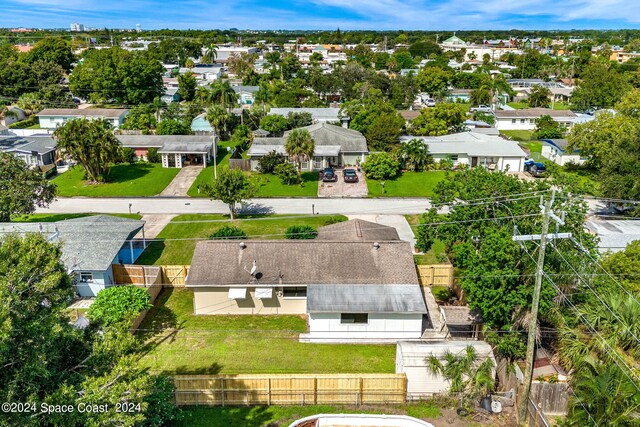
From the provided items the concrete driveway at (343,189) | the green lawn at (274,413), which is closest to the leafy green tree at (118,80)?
the concrete driveway at (343,189)

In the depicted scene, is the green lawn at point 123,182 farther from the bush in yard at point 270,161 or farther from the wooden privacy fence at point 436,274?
the wooden privacy fence at point 436,274

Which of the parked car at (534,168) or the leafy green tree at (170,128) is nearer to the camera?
the parked car at (534,168)

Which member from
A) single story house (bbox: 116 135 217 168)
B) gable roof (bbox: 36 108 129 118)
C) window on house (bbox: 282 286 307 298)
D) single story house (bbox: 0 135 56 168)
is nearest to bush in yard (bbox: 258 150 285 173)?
single story house (bbox: 116 135 217 168)

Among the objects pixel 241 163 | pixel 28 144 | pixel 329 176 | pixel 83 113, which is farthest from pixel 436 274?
pixel 83 113

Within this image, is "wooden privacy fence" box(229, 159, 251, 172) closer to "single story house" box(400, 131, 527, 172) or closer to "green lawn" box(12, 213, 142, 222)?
"green lawn" box(12, 213, 142, 222)

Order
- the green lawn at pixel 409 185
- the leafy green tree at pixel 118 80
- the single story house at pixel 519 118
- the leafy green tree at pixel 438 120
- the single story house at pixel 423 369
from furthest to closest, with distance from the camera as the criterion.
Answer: the leafy green tree at pixel 118 80 → the single story house at pixel 519 118 → the leafy green tree at pixel 438 120 → the green lawn at pixel 409 185 → the single story house at pixel 423 369

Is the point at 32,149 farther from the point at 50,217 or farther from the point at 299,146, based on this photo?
the point at 299,146
